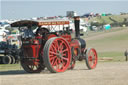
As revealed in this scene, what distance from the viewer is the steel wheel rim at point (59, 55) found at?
12.9m

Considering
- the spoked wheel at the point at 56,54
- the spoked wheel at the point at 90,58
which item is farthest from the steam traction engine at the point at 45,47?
the spoked wheel at the point at 90,58

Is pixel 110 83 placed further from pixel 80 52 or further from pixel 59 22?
pixel 80 52

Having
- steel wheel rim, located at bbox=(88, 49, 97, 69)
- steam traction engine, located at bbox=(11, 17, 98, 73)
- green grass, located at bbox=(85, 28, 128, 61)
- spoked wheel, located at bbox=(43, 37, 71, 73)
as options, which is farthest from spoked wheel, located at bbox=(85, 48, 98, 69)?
green grass, located at bbox=(85, 28, 128, 61)

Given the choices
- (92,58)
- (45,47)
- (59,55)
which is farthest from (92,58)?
(45,47)

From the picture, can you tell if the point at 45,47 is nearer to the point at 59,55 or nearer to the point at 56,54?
the point at 56,54

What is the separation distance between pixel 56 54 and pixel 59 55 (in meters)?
0.17

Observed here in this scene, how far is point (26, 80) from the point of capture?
10.5 metres

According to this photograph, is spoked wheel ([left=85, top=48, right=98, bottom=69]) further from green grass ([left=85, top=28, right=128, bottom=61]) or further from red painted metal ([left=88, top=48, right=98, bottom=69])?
green grass ([left=85, top=28, right=128, bottom=61])

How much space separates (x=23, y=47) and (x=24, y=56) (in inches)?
13.7

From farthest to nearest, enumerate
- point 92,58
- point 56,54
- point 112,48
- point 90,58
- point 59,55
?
point 112,48 → point 92,58 → point 90,58 → point 59,55 → point 56,54

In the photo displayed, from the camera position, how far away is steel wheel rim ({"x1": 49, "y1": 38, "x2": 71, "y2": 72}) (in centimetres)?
1288

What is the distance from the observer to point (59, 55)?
13.1 meters

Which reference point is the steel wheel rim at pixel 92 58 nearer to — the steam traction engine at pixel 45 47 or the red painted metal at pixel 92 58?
the red painted metal at pixel 92 58

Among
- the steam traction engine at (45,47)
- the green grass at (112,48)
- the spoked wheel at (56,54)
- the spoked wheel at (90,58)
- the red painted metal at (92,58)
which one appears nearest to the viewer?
the spoked wheel at (56,54)
